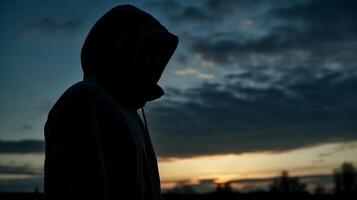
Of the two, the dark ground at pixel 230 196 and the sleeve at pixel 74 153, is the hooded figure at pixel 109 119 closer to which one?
the sleeve at pixel 74 153

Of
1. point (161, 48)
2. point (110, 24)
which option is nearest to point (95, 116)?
point (110, 24)

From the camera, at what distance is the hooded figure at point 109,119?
6.00 ft

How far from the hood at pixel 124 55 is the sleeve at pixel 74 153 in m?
0.34

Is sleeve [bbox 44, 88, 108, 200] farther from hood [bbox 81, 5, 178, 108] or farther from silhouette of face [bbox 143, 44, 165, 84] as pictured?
silhouette of face [bbox 143, 44, 165, 84]

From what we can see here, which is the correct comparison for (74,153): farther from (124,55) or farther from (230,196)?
(230,196)

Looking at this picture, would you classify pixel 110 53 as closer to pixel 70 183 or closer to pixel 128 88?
pixel 128 88

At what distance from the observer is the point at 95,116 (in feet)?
6.52

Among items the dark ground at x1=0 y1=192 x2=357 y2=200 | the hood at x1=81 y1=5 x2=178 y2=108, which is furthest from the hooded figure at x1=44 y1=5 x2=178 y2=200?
the dark ground at x1=0 y1=192 x2=357 y2=200

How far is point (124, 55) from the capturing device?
7.70ft

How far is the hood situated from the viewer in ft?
7.58

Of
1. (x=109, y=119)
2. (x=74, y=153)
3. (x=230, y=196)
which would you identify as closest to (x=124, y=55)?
(x=109, y=119)

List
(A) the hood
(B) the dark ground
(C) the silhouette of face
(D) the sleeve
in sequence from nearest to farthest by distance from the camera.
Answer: (D) the sleeve
(A) the hood
(C) the silhouette of face
(B) the dark ground

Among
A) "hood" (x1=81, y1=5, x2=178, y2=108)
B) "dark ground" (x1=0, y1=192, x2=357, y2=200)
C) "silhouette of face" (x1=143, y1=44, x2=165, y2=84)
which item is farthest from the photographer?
"dark ground" (x1=0, y1=192, x2=357, y2=200)

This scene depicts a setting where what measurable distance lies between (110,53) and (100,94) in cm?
31
